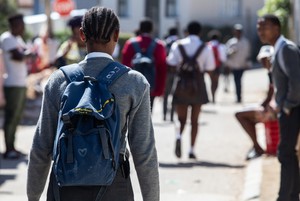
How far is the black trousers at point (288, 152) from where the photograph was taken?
7.67 meters

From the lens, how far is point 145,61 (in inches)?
458

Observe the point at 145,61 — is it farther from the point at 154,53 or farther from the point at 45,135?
the point at 45,135

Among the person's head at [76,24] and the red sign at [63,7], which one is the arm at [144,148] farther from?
the red sign at [63,7]

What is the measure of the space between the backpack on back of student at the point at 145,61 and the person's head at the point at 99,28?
698 cm

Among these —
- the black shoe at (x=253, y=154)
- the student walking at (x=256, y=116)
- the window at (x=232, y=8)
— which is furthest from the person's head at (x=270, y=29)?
the window at (x=232, y=8)

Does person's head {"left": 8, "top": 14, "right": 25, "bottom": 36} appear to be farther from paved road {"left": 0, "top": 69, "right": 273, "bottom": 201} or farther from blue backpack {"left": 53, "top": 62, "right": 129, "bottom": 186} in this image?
blue backpack {"left": 53, "top": 62, "right": 129, "bottom": 186}

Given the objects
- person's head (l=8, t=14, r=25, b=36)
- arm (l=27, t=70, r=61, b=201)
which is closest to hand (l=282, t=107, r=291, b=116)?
arm (l=27, t=70, r=61, b=201)

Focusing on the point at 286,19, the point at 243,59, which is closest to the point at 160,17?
the point at 243,59

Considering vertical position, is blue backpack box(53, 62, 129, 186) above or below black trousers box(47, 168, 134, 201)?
above

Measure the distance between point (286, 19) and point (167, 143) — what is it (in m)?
4.97

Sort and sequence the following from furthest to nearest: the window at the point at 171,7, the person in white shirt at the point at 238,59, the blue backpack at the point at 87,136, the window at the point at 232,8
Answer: the window at the point at 232,8 → the window at the point at 171,7 → the person in white shirt at the point at 238,59 → the blue backpack at the point at 87,136

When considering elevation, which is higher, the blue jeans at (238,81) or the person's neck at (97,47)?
the person's neck at (97,47)

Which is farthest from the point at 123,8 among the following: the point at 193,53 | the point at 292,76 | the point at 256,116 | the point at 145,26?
the point at 292,76

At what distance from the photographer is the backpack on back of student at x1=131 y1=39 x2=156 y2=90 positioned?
11.6 m
